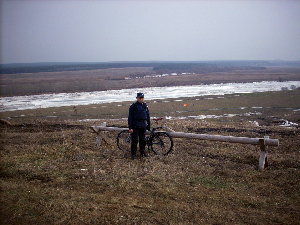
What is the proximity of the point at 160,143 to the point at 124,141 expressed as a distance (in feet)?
5.56

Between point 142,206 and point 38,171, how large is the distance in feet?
13.4

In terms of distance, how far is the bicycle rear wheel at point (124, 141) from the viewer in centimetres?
1160

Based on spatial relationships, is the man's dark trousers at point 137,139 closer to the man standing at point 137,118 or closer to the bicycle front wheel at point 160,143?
the man standing at point 137,118

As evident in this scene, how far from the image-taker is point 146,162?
9953 mm

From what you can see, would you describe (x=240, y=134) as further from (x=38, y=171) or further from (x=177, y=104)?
(x=177, y=104)

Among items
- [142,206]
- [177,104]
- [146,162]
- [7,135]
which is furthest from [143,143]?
[177,104]

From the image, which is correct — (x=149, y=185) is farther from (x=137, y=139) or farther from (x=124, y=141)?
(x=124, y=141)

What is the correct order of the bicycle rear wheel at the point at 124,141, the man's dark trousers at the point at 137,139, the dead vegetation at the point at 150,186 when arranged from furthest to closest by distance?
the bicycle rear wheel at the point at 124,141 < the man's dark trousers at the point at 137,139 < the dead vegetation at the point at 150,186

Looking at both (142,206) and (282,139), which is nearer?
(142,206)

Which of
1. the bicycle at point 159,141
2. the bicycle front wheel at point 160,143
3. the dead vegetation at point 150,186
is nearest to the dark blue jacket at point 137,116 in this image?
the bicycle at point 159,141

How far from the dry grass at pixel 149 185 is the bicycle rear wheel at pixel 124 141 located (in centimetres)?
27

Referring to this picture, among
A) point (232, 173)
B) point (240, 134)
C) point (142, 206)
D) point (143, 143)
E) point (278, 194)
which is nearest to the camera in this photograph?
point (142, 206)

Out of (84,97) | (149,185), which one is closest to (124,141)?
(149,185)

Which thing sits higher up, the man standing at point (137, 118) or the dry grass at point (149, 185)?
the man standing at point (137, 118)
